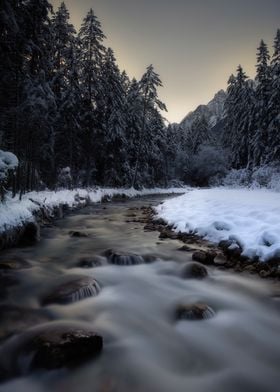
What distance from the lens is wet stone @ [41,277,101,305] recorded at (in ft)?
18.2

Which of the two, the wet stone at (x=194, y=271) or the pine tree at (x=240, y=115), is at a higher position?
the pine tree at (x=240, y=115)

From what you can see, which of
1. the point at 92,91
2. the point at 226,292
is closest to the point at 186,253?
the point at 226,292

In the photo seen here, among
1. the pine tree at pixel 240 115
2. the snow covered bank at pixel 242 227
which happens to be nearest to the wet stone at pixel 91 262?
the snow covered bank at pixel 242 227

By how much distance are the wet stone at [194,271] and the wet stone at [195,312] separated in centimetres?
160

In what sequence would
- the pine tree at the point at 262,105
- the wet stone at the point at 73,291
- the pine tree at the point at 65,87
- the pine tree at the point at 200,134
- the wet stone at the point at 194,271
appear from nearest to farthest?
the wet stone at the point at 73,291 → the wet stone at the point at 194,271 → the pine tree at the point at 65,87 → the pine tree at the point at 262,105 → the pine tree at the point at 200,134

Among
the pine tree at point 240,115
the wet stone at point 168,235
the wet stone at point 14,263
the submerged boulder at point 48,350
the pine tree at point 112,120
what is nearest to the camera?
the submerged boulder at point 48,350

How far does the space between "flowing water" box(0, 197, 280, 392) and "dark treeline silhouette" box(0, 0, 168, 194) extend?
5996 mm

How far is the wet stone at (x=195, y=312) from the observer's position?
5.16m

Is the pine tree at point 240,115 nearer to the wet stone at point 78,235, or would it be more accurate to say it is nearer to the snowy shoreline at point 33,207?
the snowy shoreline at point 33,207

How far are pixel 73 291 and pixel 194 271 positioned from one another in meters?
2.67

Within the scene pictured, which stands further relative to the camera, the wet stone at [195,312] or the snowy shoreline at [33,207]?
the snowy shoreline at [33,207]

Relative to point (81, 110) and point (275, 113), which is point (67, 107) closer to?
point (81, 110)

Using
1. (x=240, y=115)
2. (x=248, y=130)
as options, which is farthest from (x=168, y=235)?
(x=240, y=115)

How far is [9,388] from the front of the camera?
11.2ft
